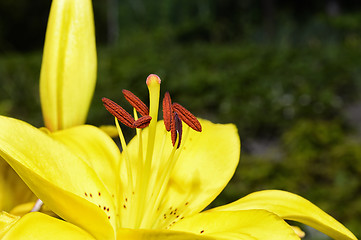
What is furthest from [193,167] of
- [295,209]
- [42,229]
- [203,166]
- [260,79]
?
[260,79]

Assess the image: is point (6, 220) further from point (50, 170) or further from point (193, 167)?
point (193, 167)

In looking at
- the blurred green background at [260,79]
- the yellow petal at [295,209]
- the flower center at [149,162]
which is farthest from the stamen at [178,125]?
the blurred green background at [260,79]

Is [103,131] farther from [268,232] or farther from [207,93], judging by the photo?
[207,93]

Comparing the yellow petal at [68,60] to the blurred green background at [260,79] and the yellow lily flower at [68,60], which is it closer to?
the yellow lily flower at [68,60]

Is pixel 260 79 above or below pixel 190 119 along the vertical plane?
below

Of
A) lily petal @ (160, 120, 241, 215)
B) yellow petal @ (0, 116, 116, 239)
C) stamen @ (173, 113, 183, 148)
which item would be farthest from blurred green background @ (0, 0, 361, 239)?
yellow petal @ (0, 116, 116, 239)

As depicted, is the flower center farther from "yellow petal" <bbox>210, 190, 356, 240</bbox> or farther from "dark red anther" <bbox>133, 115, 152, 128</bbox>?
"yellow petal" <bbox>210, 190, 356, 240</bbox>
